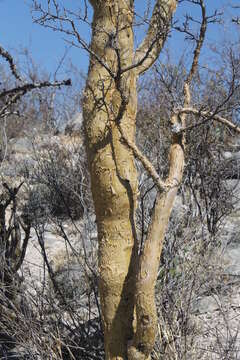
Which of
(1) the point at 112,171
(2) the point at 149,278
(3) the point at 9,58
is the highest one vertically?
(3) the point at 9,58

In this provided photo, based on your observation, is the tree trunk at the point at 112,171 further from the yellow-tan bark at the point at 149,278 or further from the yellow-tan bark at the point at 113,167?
the yellow-tan bark at the point at 149,278

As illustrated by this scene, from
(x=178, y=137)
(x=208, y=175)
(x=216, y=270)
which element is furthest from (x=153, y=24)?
(x=208, y=175)

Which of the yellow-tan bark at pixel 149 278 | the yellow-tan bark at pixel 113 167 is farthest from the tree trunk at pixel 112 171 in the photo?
the yellow-tan bark at pixel 149 278

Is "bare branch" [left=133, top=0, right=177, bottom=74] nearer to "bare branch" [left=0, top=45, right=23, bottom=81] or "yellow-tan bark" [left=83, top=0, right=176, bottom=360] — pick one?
"yellow-tan bark" [left=83, top=0, right=176, bottom=360]

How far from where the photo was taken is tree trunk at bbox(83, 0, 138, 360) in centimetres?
294

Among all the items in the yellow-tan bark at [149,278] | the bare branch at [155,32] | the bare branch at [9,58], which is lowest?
the yellow-tan bark at [149,278]

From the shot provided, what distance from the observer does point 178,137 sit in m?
3.11

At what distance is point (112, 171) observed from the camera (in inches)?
116

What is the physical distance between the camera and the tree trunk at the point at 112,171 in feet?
9.64

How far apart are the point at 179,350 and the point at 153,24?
6.46 feet

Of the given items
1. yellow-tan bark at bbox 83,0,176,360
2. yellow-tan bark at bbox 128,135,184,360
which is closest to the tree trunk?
yellow-tan bark at bbox 83,0,176,360

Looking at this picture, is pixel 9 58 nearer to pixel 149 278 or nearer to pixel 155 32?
pixel 155 32

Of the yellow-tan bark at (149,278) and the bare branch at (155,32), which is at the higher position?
the bare branch at (155,32)

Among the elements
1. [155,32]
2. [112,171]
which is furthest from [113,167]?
[155,32]
